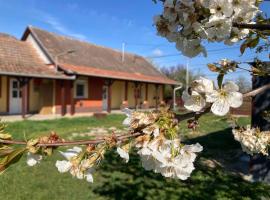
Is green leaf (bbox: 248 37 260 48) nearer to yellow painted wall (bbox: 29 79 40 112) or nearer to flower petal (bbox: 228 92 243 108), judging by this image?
flower petal (bbox: 228 92 243 108)

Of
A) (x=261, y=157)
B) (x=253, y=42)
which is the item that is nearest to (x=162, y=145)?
(x=253, y=42)

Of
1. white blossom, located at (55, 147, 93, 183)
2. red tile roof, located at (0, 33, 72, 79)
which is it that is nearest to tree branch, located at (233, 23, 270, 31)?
white blossom, located at (55, 147, 93, 183)

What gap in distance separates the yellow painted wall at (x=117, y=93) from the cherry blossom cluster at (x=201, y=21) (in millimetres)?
26609

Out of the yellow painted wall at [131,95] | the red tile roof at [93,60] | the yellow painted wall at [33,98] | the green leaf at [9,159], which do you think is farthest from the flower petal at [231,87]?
the yellow painted wall at [131,95]

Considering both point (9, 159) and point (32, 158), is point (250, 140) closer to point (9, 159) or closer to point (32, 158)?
point (32, 158)

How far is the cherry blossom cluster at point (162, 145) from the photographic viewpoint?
1314 mm

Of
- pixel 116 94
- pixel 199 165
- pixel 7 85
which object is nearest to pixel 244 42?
pixel 199 165

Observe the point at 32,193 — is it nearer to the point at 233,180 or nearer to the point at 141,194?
the point at 141,194

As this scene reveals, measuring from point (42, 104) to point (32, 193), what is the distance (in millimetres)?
16800

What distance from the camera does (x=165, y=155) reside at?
133 cm

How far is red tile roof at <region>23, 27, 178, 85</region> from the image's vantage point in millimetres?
22922

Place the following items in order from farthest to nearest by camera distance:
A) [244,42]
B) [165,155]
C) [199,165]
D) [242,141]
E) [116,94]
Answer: [116,94], [199,165], [242,141], [244,42], [165,155]

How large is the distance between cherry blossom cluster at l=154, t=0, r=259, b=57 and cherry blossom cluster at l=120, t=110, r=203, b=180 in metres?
0.31

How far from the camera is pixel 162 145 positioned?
1.31 meters
